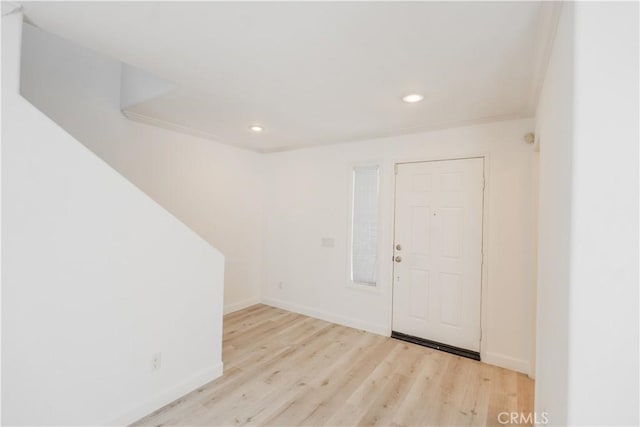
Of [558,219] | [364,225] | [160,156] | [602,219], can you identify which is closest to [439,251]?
[364,225]

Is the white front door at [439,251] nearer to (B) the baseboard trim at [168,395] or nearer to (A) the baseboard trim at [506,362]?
(A) the baseboard trim at [506,362]

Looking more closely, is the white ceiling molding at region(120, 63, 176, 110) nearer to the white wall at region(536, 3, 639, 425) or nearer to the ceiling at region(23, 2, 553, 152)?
the ceiling at region(23, 2, 553, 152)

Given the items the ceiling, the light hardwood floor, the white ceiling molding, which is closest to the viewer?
the ceiling

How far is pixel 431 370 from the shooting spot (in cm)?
271

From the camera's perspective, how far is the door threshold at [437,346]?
299cm

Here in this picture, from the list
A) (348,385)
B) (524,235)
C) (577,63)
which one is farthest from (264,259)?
(577,63)

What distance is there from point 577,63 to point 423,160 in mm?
2300

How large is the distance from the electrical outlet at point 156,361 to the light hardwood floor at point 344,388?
30 cm

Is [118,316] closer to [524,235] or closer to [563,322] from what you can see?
[563,322]

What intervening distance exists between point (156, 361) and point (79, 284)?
2.58 ft

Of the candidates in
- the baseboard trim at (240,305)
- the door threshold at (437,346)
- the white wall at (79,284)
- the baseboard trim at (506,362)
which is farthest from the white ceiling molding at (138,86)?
the baseboard trim at (506,362)

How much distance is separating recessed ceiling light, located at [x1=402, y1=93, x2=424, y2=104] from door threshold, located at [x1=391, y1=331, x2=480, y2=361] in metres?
2.50

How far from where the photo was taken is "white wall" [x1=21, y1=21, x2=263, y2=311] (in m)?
2.69

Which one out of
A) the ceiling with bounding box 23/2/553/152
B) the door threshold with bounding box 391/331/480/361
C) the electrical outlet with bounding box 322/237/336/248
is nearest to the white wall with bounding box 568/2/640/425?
the ceiling with bounding box 23/2/553/152
